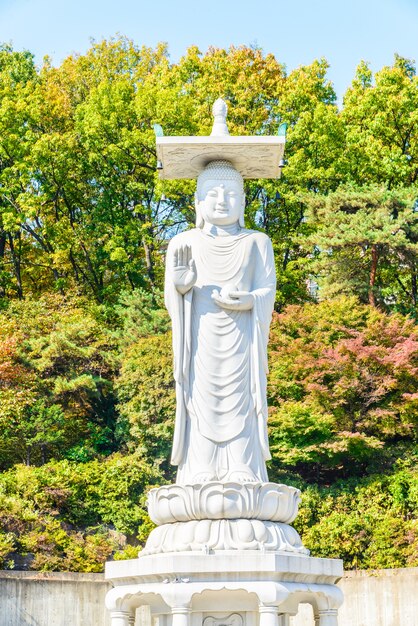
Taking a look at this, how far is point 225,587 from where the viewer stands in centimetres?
953

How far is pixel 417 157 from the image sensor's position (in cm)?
2848

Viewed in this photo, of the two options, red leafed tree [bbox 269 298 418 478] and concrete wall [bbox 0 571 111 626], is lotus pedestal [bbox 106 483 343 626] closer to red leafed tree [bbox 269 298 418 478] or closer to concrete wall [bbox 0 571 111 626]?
concrete wall [bbox 0 571 111 626]

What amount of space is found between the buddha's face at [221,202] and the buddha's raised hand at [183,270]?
0.57 meters

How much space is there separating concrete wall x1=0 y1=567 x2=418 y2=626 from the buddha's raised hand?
7.72 meters

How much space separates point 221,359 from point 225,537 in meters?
1.97

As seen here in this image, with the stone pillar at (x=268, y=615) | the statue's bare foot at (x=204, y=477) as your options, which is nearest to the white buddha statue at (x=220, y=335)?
the statue's bare foot at (x=204, y=477)

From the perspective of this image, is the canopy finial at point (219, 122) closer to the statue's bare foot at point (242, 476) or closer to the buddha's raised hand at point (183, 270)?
the buddha's raised hand at point (183, 270)

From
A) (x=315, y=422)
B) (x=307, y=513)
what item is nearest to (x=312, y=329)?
(x=315, y=422)

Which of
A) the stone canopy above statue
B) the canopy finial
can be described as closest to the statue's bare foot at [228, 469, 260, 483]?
→ the stone canopy above statue

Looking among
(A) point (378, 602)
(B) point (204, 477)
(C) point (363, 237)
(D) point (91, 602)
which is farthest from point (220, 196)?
(C) point (363, 237)

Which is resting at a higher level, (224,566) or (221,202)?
(221,202)

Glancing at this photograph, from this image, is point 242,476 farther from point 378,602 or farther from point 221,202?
point 378,602

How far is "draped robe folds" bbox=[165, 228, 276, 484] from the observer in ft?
35.5

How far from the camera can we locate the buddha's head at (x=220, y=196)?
11617mm
